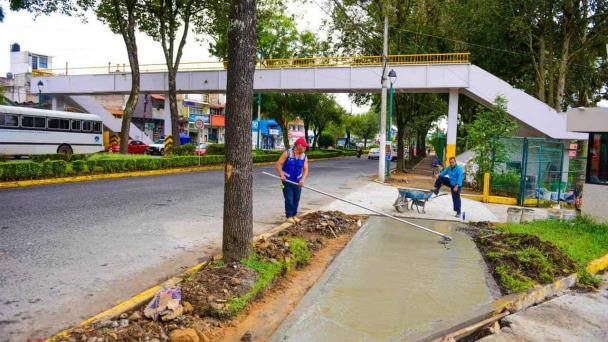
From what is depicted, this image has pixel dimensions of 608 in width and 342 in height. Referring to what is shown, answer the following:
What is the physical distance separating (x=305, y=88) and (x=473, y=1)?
10.8 m

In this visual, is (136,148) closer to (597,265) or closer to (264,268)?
(264,268)

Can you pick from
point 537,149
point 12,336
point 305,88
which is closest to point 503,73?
point 305,88

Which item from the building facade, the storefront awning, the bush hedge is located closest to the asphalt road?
the bush hedge

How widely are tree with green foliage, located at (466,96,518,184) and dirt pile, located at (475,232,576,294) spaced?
8422mm

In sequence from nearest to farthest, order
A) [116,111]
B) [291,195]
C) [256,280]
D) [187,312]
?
[187,312], [256,280], [291,195], [116,111]

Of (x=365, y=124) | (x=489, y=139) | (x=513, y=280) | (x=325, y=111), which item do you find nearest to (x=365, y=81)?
(x=489, y=139)

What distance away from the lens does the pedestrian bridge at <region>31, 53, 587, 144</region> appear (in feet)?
62.2

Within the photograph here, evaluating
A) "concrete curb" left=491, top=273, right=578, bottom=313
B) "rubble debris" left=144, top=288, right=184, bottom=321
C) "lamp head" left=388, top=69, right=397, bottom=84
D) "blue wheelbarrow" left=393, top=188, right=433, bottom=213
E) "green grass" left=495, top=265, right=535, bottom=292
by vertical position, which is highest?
"lamp head" left=388, top=69, right=397, bottom=84

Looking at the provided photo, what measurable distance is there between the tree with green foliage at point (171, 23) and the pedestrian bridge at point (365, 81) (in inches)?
81.0

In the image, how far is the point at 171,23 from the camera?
77.9ft

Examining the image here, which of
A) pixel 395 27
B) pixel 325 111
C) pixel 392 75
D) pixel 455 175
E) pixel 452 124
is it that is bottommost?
pixel 455 175

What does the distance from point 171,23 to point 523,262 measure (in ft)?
73.1

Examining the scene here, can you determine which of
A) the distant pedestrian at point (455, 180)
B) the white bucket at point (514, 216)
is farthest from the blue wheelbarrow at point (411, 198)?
the white bucket at point (514, 216)

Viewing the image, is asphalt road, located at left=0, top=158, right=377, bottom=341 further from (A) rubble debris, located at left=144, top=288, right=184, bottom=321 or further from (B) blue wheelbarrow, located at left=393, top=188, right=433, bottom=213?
(B) blue wheelbarrow, located at left=393, top=188, right=433, bottom=213
